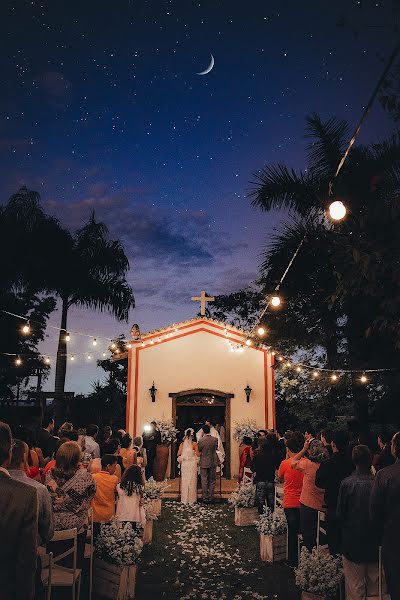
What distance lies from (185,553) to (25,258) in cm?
1465

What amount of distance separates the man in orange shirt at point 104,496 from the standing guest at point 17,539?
3.60m

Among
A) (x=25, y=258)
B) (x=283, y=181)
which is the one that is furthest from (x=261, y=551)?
(x=25, y=258)

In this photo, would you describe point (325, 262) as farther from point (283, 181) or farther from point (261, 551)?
point (261, 551)

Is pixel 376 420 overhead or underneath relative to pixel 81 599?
overhead

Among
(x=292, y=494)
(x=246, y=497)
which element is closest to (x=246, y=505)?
(x=246, y=497)

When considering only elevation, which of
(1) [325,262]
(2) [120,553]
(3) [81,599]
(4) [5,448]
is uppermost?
(1) [325,262]

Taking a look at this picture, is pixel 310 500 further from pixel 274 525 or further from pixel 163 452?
pixel 163 452

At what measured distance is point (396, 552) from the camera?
3.92 meters

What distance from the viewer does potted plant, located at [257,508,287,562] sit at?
24.8 ft

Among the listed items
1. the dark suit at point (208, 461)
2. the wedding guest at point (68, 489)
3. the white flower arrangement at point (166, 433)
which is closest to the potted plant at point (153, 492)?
the dark suit at point (208, 461)

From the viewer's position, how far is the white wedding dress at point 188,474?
42.9ft

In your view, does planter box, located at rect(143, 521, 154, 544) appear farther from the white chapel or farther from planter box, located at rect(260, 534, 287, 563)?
the white chapel

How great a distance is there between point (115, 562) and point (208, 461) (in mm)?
7051

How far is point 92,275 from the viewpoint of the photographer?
20953 mm
